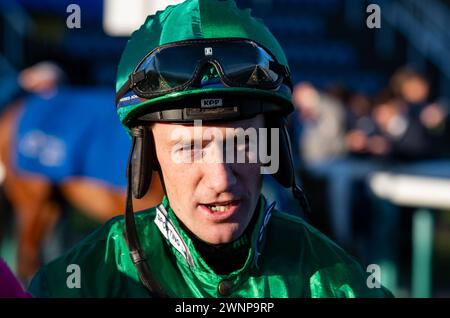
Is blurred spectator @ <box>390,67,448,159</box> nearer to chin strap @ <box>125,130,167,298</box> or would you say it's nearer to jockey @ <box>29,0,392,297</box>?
jockey @ <box>29,0,392,297</box>

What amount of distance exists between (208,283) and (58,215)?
5712mm

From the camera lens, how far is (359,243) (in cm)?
771

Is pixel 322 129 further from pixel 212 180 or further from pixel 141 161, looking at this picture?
pixel 212 180

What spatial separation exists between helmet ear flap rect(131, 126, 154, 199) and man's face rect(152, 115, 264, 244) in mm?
73

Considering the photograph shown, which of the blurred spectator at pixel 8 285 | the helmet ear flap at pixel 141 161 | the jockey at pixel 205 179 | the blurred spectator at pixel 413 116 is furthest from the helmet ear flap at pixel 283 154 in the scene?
the blurred spectator at pixel 413 116

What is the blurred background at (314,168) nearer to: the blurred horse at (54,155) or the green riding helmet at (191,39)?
the blurred horse at (54,155)

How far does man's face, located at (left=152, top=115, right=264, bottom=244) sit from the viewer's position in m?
1.96

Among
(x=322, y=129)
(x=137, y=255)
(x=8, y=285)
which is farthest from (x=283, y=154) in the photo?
(x=322, y=129)

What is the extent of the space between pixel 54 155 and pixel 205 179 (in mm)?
4894

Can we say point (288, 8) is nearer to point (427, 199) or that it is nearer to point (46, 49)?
point (46, 49)

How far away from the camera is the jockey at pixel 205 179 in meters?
1.98

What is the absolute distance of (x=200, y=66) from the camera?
1961 mm

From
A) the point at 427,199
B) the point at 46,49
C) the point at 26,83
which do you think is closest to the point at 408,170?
the point at 427,199

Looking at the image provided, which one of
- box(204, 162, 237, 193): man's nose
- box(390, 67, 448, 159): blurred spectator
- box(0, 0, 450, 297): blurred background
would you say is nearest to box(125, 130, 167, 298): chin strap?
box(204, 162, 237, 193): man's nose
